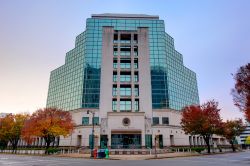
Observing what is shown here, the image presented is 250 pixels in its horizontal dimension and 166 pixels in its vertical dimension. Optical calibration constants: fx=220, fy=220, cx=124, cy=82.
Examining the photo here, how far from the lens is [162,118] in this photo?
6738 centimetres

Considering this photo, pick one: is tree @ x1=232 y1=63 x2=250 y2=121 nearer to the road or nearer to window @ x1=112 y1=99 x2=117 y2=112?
the road

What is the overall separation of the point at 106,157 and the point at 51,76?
7443cm

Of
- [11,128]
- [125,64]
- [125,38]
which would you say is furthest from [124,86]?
[11,128]

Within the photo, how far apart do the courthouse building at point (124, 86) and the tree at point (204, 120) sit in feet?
29.7

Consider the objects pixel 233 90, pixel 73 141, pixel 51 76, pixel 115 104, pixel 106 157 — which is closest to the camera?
pixel 233 90

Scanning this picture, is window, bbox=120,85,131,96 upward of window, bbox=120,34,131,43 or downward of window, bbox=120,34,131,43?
downward

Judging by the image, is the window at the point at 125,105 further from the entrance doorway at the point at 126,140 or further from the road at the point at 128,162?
the road at the point at 128,162

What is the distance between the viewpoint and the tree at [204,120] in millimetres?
49375

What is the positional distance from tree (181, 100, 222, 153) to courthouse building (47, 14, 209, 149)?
9.06m

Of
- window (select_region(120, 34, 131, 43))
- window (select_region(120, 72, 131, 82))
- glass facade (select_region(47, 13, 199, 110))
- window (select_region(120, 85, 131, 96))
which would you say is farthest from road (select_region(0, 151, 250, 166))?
window (select_region(120, 34, 131, 43))

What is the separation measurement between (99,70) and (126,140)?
29448mm

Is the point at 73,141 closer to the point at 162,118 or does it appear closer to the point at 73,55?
the point at 162,118

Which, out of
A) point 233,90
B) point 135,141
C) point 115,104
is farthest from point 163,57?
point 233,90

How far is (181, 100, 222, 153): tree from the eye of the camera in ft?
162
